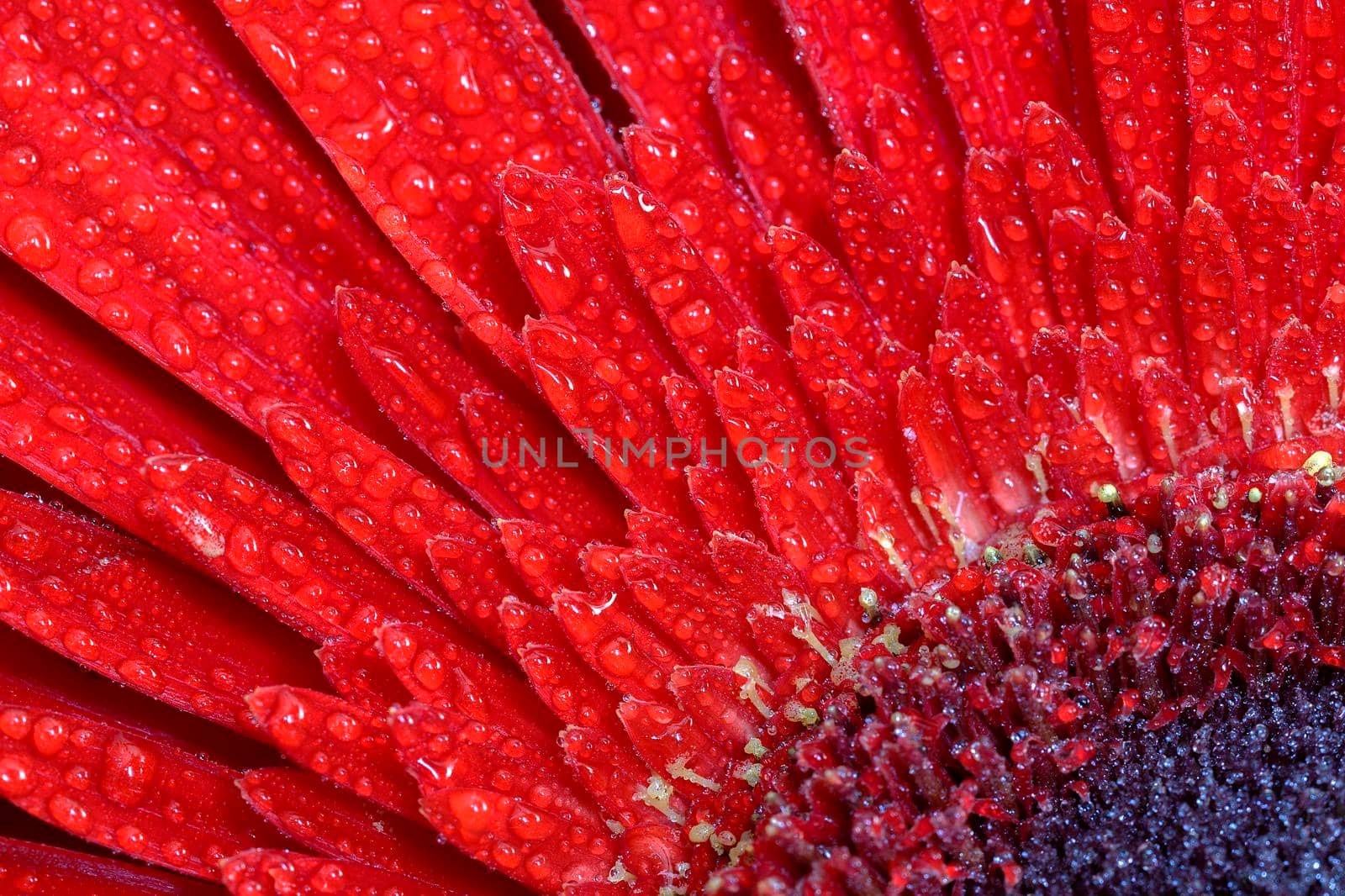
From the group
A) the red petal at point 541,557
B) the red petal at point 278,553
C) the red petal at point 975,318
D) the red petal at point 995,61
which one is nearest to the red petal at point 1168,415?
the red petal at point 975,318

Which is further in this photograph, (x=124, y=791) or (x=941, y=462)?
(x=941, y=462)

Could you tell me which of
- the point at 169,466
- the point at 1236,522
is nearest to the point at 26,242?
the point at 169,466

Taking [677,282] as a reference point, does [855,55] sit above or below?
above

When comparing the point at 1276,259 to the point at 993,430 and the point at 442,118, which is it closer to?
the point at 993,430

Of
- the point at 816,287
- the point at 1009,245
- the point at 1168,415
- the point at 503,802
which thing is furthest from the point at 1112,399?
the point at 503,802

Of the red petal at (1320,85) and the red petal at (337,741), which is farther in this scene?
the red petal at (1320,85)

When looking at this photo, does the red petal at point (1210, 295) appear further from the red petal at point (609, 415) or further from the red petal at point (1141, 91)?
the red petal at point (609, 415)
